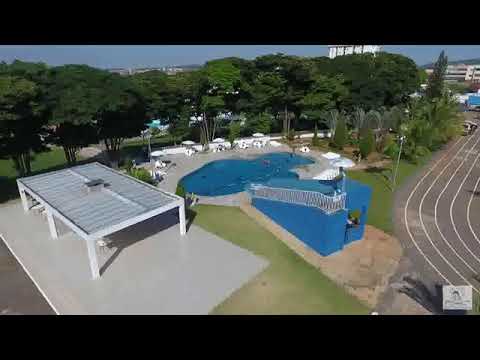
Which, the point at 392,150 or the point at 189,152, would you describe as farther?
the point at 189,152

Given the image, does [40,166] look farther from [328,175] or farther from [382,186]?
[382,186]

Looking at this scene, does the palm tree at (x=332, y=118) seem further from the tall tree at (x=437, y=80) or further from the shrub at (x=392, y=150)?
the tall tree at (x=437, y=80)

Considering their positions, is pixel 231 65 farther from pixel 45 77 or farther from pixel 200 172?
pixel 45 77

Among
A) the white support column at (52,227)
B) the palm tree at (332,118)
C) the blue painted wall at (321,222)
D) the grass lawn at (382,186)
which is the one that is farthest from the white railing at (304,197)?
the palm tree at (332,118)

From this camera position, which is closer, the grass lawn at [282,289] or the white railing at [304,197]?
the grass lawn at [282,289]

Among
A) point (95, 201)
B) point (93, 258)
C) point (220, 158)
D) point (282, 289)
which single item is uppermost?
point (95, 201)

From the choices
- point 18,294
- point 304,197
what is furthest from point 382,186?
point 18,294
